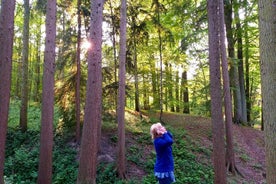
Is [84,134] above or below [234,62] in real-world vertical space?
below

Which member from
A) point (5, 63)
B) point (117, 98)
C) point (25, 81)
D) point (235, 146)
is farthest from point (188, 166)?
point (25, 81)

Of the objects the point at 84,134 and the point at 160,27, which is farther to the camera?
the point at 160,27

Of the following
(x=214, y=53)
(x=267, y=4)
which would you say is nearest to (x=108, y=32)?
(x=214, y=53)

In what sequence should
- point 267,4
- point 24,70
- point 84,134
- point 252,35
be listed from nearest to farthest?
point 267,4 → point 84,134 → point 24,70 → point 252,35

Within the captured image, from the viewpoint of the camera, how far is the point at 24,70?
13.1m

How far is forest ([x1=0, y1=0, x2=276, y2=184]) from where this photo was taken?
6270 mm

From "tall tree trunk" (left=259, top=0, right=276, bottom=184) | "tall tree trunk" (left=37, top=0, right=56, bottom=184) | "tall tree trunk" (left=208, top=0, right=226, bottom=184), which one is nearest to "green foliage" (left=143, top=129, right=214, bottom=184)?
"tall tree trunk" (left=208, top=0, right=226, bottom=184)

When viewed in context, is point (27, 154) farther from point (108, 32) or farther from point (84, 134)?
point (108, 32)

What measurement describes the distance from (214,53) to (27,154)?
7.66m

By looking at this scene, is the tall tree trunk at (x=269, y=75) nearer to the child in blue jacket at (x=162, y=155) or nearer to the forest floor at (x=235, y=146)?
the child in blue jacket at (x=162, y=155)

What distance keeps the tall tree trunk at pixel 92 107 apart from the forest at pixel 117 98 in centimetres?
2

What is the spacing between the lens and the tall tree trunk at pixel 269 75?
357 cm

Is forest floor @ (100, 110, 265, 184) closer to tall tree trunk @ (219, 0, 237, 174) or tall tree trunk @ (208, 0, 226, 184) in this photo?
tall tree trunk @ (219, 0, 237, 174)

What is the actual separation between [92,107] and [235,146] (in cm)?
946
